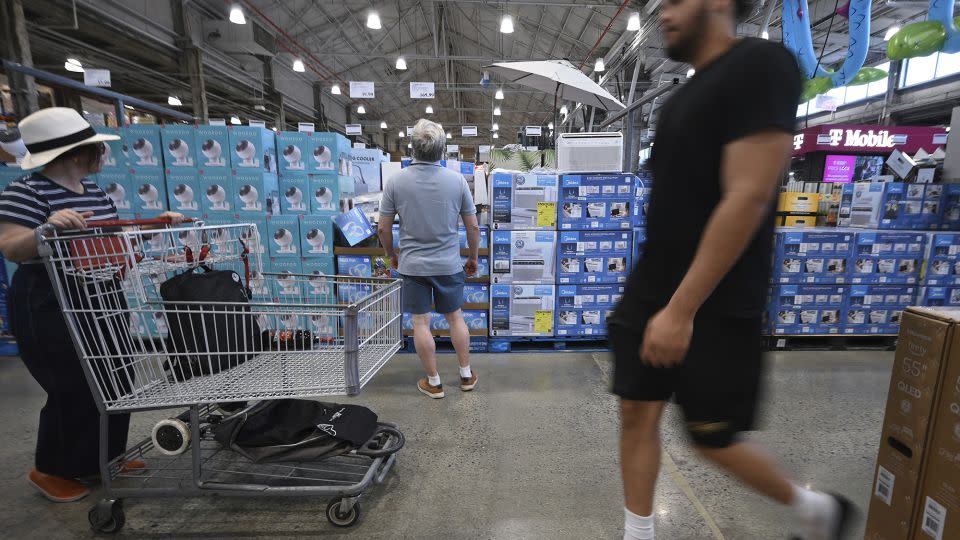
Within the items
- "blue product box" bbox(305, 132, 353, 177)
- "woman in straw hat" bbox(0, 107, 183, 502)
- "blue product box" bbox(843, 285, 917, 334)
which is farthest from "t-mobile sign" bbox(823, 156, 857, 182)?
"woman in straw hat" bbox(0, 107, 183, 502)

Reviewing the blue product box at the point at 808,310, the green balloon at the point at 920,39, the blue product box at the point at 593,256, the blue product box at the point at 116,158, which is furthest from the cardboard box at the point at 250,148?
the green balloon at the point at 920,39

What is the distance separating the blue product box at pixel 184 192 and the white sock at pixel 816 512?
4195 mm

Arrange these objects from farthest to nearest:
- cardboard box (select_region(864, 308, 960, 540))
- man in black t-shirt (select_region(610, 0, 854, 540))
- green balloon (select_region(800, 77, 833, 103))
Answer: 1. green balloon (select_region(800, 77, 833, 103))
2. cardboard box (select_region(864, 308, 960, 540))
3. man in black t-shirt (select_region(610, 0, 854, 540))

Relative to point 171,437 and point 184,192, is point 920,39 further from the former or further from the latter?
point 184,192

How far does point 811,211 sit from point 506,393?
11.6 feet

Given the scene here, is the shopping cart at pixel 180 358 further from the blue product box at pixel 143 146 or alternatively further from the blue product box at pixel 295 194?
the blue product box at pixel 143 146

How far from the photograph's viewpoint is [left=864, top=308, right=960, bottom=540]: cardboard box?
124 cm

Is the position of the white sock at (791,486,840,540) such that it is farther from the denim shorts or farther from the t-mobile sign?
the t-mobile sign

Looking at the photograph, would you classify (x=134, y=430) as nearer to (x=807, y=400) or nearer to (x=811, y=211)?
(x=807, y=400)

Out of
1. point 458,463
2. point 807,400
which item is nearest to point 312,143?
point 458,463

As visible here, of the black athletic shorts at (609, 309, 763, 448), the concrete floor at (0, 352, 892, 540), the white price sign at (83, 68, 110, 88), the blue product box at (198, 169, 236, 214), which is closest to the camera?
the black athletic shorts at (609, 309, 763, 448)

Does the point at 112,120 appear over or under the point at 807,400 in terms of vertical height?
over

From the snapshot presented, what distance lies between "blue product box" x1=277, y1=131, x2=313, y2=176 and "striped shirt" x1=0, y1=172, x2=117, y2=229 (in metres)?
1.83

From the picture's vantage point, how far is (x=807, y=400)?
2848 millimetres
